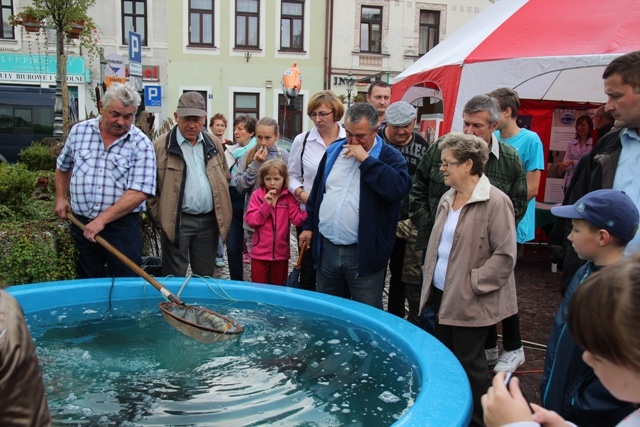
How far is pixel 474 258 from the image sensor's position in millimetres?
3178

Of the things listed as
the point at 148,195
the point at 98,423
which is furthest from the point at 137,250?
the point at 98,423

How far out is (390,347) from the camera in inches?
131

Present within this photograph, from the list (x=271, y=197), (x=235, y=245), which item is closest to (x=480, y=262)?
(x=271, y=197)

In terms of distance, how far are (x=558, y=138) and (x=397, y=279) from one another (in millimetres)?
5374

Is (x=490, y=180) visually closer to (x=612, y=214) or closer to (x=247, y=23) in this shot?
(x=612, y=214)

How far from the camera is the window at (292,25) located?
23.6m

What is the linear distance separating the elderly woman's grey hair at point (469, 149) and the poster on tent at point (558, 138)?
19.6 ft

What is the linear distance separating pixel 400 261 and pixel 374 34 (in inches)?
837

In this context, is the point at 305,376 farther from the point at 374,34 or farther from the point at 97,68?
the point at 374,34

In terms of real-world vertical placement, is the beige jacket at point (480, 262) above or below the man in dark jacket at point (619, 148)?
below

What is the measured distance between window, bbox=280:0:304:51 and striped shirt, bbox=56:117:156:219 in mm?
20268

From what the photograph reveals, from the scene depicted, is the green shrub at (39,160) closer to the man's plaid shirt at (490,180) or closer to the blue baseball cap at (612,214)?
the man's plaid shirt at (490,180)

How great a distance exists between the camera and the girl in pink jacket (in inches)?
185

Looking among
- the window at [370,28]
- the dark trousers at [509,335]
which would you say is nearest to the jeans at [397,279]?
the dark trousers at [509,335]
